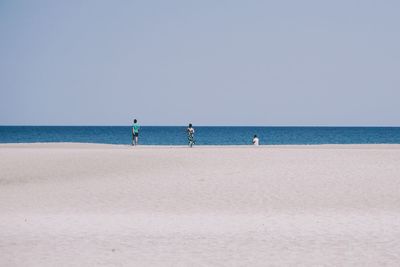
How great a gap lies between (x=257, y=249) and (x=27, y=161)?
16.8 m

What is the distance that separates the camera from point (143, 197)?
17.3 metres

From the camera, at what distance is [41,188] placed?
1942 cm

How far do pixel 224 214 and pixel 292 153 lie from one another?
11.9m

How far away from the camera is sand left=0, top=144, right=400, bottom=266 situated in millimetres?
10141

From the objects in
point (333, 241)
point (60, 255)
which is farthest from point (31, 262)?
point (333, 241)

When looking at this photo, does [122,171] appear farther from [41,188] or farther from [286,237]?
[286,237]

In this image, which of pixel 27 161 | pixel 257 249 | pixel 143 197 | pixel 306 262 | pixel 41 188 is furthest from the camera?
pixel 27 161

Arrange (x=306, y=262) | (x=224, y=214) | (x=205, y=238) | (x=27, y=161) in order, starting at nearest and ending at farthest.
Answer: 1. (x=306, y=262)
2. (x=205, y=238)
3. (x=224, y=214)
4. (x=27, y=161)

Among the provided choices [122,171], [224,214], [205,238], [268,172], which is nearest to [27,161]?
[122,171]

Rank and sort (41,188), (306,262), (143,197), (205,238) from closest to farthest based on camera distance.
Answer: (306,262)
(205,238)
(143,197)
(41,188)

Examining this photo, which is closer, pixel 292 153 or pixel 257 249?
pixel 257 249

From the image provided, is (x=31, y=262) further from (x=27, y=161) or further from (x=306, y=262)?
(x=27, y=161)

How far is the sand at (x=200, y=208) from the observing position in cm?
1014

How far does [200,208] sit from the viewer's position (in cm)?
1554
